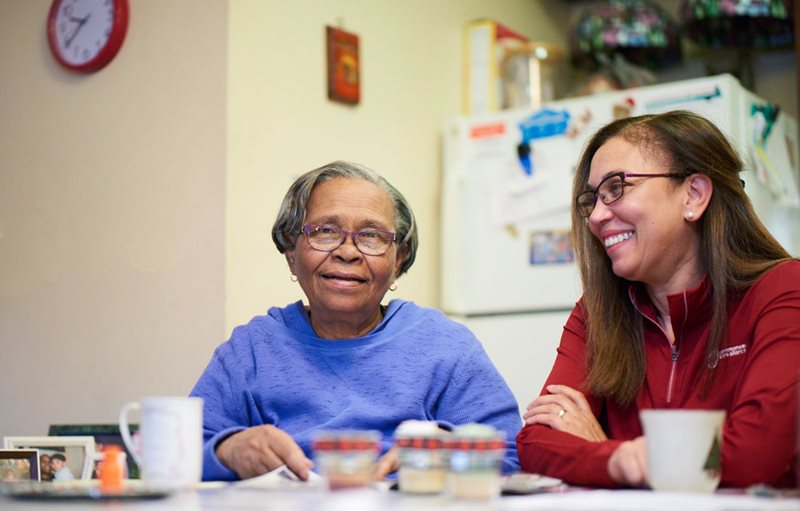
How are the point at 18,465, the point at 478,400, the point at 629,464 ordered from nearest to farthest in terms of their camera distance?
1. the point at 629,464
2. the point at 478,400
3. the point at 18,465

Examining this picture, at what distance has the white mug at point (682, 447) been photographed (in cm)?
123

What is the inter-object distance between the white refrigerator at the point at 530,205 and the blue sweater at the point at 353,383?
1.35 metres

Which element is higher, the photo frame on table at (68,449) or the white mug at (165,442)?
the white mug at (165,442)

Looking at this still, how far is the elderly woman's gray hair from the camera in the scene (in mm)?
1962

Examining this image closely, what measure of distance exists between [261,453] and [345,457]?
1.42ft

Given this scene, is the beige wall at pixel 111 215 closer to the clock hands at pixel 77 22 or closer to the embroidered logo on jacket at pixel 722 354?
the clock hands at pixel 77 22

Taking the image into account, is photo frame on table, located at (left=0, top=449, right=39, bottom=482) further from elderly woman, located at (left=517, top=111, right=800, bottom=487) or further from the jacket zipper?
the jacket zipper

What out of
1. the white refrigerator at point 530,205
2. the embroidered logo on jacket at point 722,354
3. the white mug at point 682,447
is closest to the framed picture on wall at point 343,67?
the white refrigerator at point 530,205

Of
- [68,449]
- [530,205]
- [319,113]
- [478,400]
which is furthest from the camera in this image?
[530,205]

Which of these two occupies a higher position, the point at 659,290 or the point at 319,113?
the point at 319,113

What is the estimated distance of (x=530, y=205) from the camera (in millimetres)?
3291

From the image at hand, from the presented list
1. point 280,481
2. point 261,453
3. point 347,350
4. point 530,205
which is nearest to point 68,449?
point 347,350

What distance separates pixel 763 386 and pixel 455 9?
239cm

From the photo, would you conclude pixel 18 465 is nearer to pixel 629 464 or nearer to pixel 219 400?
pixel 219 400
